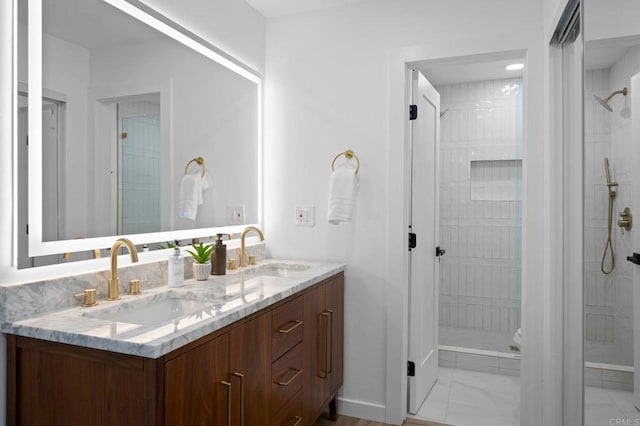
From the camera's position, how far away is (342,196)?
2480 millimetres

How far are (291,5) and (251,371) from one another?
6.94ft

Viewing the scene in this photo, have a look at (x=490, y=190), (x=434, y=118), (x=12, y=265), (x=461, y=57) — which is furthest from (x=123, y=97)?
(x=490, y=190)

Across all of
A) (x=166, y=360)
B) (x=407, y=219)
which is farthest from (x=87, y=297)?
(x=407, y=219)

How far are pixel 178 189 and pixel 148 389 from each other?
116cm

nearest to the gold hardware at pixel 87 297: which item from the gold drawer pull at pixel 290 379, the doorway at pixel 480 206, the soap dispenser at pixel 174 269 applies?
the soap dispenser at pixel 174 269

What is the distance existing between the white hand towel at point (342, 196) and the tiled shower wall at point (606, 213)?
1203 millimetres

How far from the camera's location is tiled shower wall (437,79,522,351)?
3.81 metres

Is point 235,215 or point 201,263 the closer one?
point 201,263

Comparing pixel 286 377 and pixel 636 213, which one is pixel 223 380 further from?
pixel 636 213

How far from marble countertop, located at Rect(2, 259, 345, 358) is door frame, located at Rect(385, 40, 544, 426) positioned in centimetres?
53

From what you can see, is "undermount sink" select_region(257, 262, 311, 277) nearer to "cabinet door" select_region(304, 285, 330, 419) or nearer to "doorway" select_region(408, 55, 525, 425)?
"cabinet door" select_region(304, 285, 330, 419)

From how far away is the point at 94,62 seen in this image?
1.67 m

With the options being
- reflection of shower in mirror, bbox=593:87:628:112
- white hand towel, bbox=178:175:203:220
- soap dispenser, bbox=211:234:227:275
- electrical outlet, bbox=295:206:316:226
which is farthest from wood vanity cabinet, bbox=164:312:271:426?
reflection of shower in mirror, bbox=593:87:628:112

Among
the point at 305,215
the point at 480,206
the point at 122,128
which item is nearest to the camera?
the point at 122,128
